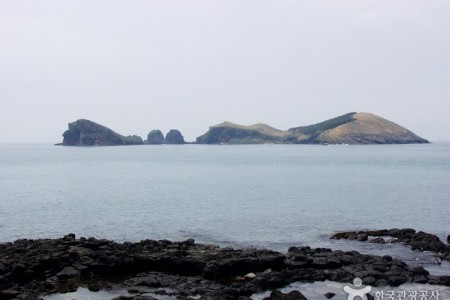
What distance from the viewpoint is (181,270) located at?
3120 centimetres

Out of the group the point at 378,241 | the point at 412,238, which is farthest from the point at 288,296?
the point at 412,238

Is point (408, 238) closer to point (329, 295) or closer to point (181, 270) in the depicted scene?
point (329, 295)

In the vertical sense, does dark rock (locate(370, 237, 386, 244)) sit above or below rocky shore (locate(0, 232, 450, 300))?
below

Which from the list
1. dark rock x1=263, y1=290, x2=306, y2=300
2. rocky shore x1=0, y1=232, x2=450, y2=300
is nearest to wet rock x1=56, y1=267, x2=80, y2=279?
rocky shore x1=0, y1=232, x2=450, y2=300

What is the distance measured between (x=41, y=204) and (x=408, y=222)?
48.1 metres

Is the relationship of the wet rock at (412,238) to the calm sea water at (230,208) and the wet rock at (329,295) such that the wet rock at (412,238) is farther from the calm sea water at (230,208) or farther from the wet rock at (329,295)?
the wet rock at (329,295)

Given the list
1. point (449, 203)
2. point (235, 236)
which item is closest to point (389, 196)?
point (449, 203)

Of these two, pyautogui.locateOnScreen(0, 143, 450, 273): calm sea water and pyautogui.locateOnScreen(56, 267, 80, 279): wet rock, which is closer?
pyautogui.locateOnScreen(56, 267, 80, 279): wet rock

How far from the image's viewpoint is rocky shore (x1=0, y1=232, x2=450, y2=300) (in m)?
27.4

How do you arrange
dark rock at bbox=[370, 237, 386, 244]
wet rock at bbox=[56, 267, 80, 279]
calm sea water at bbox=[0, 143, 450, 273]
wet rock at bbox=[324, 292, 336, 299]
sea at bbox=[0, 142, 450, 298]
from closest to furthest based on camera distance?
1. wet rock at bbox=[324, 292, 336, 299]
2. wet rock at bbox=[56, 267, 80, 279]
3. dark rock at bbox=[370, 237, 386, 244]
4. sea at bbox=[0, 142, 450, 298]
5. calm sea water at bbox=[0, 143, 450, 273]

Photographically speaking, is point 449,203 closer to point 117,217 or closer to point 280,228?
point 280,228

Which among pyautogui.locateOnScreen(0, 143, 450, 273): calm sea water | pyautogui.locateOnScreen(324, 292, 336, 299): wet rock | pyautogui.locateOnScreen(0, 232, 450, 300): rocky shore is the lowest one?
pyautogui.locateOnScreen(0, 143, 450, 273): calm sea water

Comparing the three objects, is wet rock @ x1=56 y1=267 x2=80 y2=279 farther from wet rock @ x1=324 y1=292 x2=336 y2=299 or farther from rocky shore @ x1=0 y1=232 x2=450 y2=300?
A: wet rock @ x1=324 y1=292 x2=336 y2=299

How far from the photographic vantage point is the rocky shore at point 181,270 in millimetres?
27438
